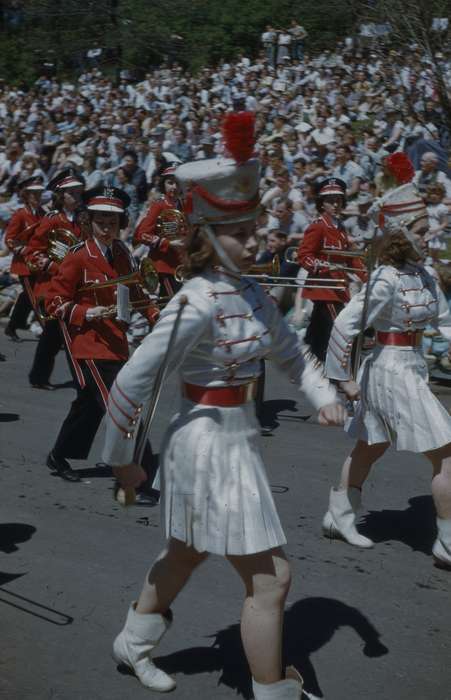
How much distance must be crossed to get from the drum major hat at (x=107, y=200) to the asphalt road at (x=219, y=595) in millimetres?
1730

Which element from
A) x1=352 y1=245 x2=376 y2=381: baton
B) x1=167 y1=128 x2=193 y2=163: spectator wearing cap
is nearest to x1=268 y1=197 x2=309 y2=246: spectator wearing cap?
x1=352 y1=245 x2=376 y2=381: baton

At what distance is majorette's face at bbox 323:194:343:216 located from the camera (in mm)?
8922

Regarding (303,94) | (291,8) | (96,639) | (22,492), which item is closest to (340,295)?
(22,492)

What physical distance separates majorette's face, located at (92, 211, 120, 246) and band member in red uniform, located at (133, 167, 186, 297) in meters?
2.74

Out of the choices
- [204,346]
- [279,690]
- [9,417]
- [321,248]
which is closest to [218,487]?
[204,346]

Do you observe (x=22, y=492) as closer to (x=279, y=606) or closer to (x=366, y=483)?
(x=366, y=483)

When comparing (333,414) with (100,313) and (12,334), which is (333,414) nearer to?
(100,313)

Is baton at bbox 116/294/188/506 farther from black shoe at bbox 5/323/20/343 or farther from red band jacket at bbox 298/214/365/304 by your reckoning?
black shoe at bbox 5/323/20/343

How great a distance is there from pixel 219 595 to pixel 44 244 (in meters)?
5.55

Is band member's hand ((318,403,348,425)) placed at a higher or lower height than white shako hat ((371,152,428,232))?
lower

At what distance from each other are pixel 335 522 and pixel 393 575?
0.49m

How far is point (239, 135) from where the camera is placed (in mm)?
3424

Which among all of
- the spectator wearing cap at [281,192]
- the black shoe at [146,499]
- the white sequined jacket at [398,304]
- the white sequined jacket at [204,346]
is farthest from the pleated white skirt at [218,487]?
the spectator wearing cap at [281,192]

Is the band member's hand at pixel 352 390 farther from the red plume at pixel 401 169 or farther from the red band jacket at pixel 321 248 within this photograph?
the red band jacket at pixel 321 248
